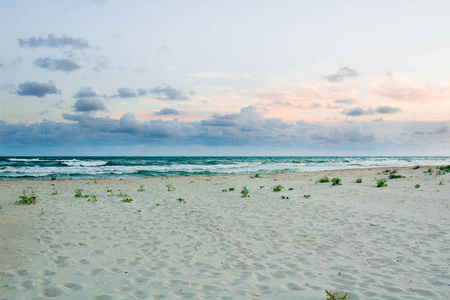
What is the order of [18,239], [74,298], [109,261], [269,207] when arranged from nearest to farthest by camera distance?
[74,298] < [109,261] < [18,239] < [269,207]

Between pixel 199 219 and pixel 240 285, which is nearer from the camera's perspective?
pixel 240 285

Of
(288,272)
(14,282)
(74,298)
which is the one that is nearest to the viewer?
(74,298)

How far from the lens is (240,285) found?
475cm

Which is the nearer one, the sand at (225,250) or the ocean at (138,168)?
the sand at (225,250)

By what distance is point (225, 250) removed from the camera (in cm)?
647

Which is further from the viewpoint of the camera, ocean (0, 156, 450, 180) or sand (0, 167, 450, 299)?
ocean (0, 156, 450, 180)

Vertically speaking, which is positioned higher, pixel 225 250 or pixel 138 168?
pixel 138 168

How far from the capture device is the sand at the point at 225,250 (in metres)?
4.61

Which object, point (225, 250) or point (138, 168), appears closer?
point (225, 250)

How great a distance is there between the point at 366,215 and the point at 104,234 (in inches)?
328

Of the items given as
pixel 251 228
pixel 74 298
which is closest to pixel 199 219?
pixel 251 228

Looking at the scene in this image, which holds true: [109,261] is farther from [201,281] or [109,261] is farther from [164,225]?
[164,225]

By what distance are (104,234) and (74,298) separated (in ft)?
11.3

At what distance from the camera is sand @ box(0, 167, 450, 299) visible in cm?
461
